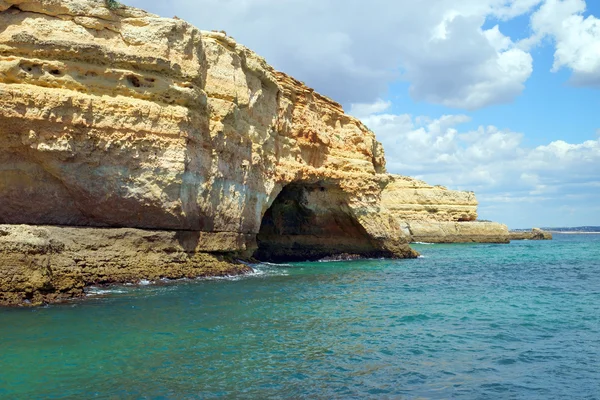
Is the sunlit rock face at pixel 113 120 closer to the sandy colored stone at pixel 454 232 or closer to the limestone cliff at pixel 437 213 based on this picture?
the sandy colored stone at pixel 454 232

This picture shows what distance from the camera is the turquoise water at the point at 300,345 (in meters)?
7.28

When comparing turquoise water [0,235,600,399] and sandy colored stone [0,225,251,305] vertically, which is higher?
sandy colored stone [0,225,251,305]

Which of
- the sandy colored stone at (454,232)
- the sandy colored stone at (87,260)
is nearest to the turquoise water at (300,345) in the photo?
the sandy colored stone at (87,260)

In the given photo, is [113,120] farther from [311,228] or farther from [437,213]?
[437,213]

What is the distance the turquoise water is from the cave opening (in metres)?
15.5

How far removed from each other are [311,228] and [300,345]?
23637 mm

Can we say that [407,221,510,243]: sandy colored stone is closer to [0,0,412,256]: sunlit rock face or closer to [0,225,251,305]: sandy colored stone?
[0,225,251,305]: sandy colored stone

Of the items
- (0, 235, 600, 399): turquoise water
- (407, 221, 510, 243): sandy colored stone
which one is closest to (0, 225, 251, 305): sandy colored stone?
(0, 235, 600, 399): turquoise water

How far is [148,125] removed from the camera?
697 inches

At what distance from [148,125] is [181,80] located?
2303mm

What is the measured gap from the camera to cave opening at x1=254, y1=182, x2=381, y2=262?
106 ft

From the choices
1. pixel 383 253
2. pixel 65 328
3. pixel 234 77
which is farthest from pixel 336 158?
pixel 65 328

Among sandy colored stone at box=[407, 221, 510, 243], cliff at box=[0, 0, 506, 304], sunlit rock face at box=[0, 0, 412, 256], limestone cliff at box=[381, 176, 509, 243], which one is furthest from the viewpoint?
limestone cliff at box=[381, 176, 509, 243]

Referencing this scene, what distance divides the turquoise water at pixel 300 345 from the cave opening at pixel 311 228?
51.0 feet
